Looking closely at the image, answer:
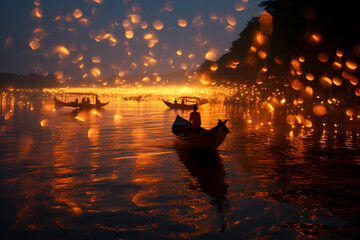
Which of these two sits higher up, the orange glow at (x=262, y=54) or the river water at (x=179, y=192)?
the orange glow at (x=262, y=54)

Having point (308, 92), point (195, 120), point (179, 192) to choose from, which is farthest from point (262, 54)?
point (179, 192)

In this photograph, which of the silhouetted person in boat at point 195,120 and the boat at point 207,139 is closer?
the boat at point 207,139

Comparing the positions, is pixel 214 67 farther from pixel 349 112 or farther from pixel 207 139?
pixel 207 139

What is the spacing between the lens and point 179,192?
29.8 ft

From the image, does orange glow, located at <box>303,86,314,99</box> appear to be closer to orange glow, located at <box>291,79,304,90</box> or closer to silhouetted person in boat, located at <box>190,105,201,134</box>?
orange glow, located at <box>291,79,304,90</box>

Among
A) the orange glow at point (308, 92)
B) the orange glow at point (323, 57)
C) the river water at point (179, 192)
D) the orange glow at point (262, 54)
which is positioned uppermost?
the orange glow at point (262, 54)

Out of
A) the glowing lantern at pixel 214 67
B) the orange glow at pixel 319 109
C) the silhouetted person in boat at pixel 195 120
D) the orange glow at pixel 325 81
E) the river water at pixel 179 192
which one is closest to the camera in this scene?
the river water at pixel 179 192

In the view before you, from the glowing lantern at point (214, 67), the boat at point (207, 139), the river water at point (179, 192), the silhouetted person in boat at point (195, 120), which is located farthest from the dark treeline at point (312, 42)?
the glowing lantern at point (214, 67)

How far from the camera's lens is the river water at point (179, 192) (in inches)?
263

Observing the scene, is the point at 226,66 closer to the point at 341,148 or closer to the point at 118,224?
the point at 341,148

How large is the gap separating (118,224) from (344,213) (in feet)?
14.9

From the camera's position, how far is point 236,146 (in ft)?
56.0

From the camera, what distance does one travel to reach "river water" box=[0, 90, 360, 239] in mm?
6684

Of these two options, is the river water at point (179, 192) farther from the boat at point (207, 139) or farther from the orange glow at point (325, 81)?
the orange glow at point (325, 81)
